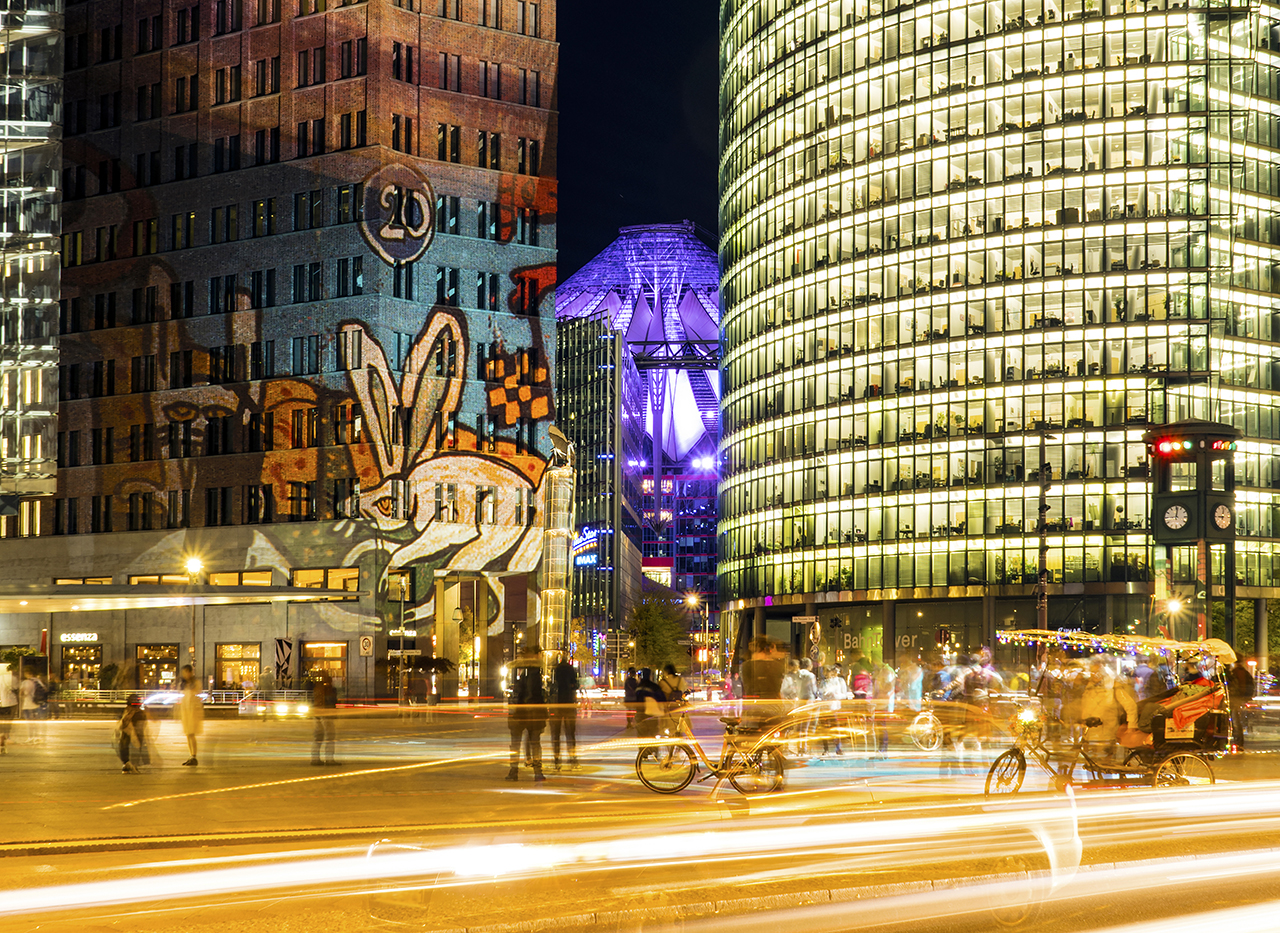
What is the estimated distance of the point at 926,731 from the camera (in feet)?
89.6

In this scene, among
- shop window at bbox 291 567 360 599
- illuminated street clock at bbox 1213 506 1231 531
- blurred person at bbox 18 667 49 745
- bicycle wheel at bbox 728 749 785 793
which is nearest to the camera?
bicycle wheel at bbox 728 749 785 793

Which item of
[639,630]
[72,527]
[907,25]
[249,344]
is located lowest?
[639,630]

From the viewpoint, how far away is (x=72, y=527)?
268 ft

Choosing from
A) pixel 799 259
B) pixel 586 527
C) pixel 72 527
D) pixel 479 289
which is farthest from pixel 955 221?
pixel 586 527

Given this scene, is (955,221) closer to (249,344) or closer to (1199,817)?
(249,344)

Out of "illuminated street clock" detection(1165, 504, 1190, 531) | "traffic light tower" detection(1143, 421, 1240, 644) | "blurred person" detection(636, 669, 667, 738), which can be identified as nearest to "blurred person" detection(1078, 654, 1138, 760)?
"blurred person" detection(636, 669, 667, 738)

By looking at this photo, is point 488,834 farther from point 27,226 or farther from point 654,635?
point 654,635

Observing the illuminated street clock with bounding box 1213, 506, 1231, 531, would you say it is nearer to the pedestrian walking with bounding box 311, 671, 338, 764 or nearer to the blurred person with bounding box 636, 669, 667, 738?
the blurred person with bounding box 636, 669, 667, 738

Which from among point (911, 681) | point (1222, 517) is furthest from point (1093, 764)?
point (1222, 517)

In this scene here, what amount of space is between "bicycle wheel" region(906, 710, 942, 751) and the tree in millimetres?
98600

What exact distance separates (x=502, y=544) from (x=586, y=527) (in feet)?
332

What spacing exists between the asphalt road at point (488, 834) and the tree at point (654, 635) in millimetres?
99457

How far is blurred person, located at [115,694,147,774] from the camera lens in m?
27.5

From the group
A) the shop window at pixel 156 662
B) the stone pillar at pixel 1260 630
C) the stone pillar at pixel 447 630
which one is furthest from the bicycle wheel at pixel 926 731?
the stone pillar at pixel 1260 630
